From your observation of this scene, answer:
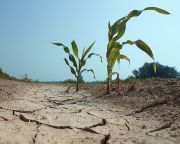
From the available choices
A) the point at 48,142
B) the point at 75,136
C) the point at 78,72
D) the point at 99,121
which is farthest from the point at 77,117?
the point at 78,72

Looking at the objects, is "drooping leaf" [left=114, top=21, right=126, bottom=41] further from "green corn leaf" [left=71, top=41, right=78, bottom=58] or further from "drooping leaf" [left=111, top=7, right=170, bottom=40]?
"green corn leaf" [left=71, top=41, right=78, bottom=58]

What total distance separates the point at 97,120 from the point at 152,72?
656cm

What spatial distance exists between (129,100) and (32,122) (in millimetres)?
1389

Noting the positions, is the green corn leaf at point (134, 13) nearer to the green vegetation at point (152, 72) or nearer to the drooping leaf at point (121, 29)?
the drooping leaf at point (121, 29)

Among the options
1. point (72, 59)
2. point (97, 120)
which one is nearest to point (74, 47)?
point (72, 59)

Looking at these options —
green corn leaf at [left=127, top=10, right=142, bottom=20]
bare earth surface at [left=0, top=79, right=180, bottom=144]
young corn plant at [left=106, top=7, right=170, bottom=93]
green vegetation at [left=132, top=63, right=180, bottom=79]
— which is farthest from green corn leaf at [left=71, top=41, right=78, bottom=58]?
green vegetation at [left=132, top=63, right=180, bottom=79]

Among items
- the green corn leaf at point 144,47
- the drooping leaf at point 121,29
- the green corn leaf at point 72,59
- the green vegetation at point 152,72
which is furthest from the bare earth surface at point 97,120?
the green vegetation at point 152,72

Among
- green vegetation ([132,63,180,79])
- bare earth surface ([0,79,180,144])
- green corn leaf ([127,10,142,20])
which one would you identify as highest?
green corn leaf ([127,10,142,20])

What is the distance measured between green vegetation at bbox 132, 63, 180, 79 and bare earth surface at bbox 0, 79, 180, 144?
5.02 m

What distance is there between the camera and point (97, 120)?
2.88 meters

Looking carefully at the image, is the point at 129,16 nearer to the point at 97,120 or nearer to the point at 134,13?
the point at 134,13

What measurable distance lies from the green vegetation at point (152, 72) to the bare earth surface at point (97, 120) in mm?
5017

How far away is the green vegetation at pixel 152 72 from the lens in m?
8.97

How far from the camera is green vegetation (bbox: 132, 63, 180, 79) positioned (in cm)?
897
